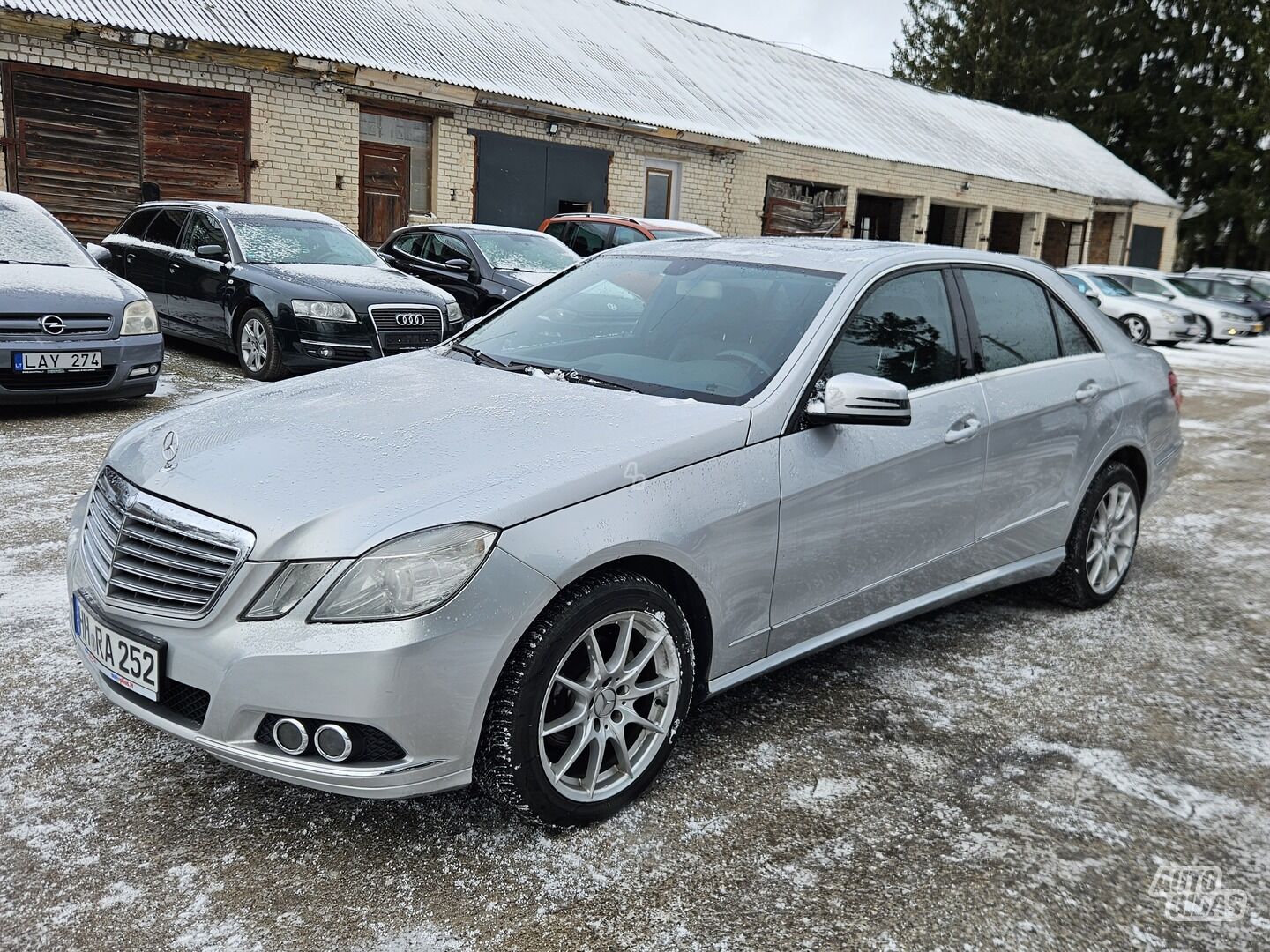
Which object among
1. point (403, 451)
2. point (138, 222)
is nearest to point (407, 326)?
point (138, 222)

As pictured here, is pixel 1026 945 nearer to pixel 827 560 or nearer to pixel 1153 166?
pixel 827 560

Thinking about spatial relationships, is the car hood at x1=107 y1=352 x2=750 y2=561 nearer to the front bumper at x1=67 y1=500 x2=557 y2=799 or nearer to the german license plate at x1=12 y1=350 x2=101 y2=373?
the front bumper at x1=67 y1=500 x2=557 y2=799

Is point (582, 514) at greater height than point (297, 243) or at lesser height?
lesser

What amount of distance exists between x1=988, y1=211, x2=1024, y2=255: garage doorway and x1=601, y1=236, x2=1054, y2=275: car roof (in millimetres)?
28007

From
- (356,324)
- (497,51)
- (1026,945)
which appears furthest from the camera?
(497,51)

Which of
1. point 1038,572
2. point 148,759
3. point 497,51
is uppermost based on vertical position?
point 497,51

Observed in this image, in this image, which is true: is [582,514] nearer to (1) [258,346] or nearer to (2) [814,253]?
(2) [814,253]

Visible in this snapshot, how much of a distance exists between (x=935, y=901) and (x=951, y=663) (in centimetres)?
159

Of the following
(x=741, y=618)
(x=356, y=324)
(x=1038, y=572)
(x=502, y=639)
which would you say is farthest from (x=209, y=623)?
(x=356, y=324)

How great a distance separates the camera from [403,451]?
9.27 ft

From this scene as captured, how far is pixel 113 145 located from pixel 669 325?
1373 cm

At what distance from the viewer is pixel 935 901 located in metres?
2.58

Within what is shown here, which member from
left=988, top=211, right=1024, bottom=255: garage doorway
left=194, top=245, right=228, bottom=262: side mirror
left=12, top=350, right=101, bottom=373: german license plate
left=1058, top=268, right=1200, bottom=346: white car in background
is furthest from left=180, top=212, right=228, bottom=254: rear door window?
left=988, top=211, right=1024, bottom=255: garage doorway

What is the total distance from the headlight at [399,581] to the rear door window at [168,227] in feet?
29.6
